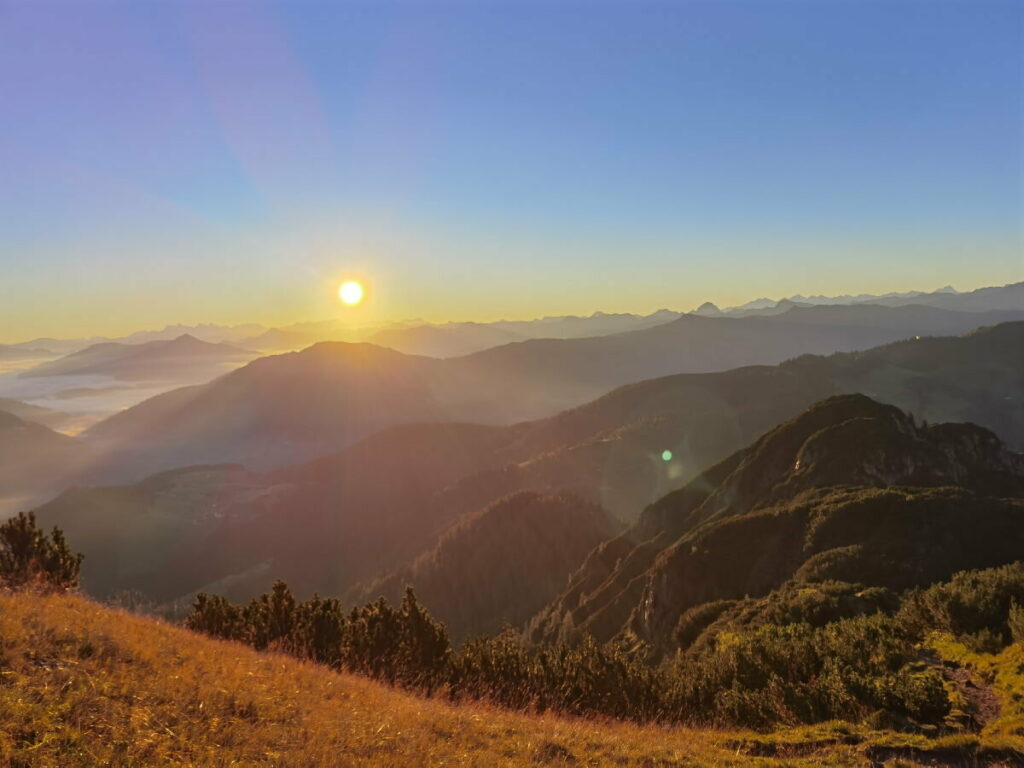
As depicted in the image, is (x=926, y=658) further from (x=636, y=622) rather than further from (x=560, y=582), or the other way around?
(x=560, y=582)

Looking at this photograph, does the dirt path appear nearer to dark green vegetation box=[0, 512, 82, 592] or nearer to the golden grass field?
the golden grass field

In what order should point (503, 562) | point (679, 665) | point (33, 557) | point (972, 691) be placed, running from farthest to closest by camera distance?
point (503, 562)
point (679, 665)
point (33, 557)
point (972, 691)

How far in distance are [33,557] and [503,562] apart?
5355 inches

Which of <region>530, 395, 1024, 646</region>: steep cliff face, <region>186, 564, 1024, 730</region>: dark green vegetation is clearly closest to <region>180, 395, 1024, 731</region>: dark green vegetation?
<region>186, 564, 1024, 730</region>: dark green vegetation

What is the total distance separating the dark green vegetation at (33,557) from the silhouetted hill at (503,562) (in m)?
115

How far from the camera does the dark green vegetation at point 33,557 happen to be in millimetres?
17875

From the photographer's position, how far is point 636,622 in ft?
182

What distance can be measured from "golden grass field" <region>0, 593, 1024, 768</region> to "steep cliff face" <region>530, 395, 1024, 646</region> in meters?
24.3

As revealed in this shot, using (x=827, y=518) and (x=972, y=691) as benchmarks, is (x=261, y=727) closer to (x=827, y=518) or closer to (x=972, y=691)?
(x=972, y=691)

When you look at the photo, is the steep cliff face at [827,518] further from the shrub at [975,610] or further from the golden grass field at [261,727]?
the golden grass field at [261,727]

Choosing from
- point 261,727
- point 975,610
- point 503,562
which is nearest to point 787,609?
point 975,610

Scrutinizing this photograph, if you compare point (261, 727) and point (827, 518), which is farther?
point (827, 518)

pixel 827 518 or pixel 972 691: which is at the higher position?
pixel 972 691

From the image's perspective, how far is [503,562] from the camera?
147m
